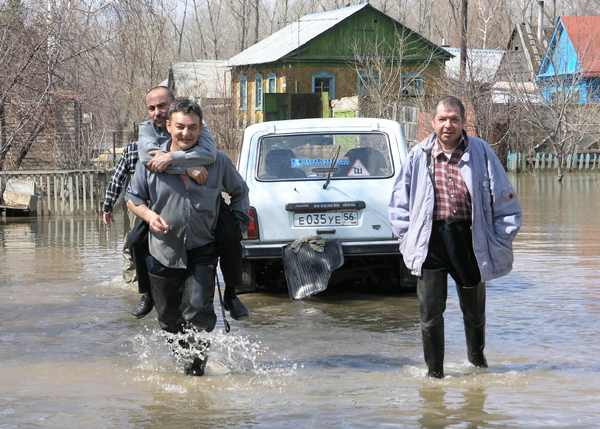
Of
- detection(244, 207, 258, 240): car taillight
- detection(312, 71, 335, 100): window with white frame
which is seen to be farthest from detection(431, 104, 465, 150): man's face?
detection(312, 71, 335, 100): window with white frame

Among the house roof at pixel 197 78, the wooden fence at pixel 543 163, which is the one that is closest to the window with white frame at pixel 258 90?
the house roof at pixel 197 78

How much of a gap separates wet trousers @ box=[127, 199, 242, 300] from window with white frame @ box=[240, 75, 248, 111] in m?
41.6

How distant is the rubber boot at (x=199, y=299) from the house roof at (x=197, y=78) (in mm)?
44453

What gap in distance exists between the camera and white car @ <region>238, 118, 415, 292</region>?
301 inches

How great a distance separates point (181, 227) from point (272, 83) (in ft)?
126

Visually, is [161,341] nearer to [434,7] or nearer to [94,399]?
[94,399]

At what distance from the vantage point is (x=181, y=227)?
490 centimetres

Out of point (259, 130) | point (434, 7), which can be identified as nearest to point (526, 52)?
point (434, 7)

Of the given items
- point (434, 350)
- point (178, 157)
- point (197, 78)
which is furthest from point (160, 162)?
point (197, 78)

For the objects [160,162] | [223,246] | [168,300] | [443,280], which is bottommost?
[168,300]

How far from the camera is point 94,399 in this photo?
485 cm

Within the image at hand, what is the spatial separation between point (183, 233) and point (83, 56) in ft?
54.7

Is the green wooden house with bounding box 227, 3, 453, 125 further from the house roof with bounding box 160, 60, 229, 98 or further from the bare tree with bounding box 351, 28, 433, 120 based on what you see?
the house roof with bounding box 160, 60, 229, 98

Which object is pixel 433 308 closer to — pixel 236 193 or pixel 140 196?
pixel 236 193
